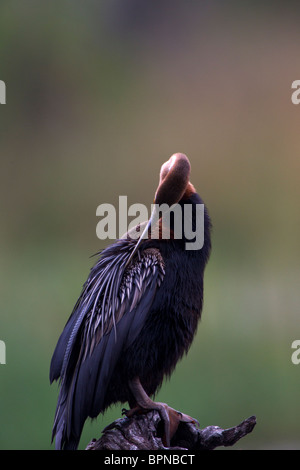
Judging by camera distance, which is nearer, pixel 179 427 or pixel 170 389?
pixel 179 427

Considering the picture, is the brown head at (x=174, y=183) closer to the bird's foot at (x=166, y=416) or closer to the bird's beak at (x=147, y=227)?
the bird's beak at (x=147, y=227)

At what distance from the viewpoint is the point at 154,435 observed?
1505 millimetres

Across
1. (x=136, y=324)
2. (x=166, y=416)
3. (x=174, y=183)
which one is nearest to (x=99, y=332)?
(x=136, y=324)

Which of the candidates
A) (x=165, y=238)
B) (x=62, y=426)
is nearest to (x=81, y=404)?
(x=62, y=426)

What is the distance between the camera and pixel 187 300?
157cm

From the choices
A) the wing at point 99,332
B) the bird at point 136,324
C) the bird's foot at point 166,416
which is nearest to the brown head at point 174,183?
the bird at point 136,324

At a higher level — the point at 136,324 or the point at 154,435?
the point at 136,324

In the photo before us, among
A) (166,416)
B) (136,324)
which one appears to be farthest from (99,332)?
(166,416)

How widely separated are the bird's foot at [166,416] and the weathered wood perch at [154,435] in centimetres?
1

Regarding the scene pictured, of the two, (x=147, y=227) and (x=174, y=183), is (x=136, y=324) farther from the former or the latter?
(x=174, y=183)

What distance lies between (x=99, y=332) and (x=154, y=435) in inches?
11.6

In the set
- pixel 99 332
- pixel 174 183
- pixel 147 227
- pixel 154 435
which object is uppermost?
pixel 174 183
